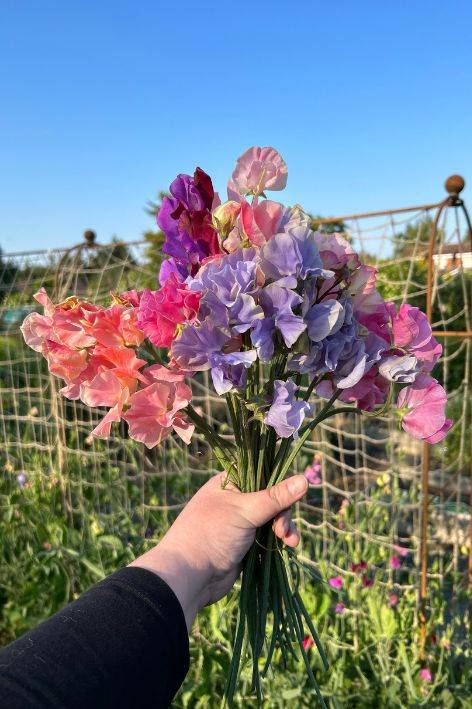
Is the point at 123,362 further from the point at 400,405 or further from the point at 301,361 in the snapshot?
the point at 400,405

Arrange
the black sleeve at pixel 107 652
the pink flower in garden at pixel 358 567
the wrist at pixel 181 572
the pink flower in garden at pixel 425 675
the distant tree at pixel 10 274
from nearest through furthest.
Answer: the black sleeve at pixel 107 652 → the wrist at pixel 181 572 → the pink flower in garden at pixel 425 675 → the pink flower in garden at pixel 358 567 → the distant tree at pixel 10 274

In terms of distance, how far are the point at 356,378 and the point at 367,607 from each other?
146 cm

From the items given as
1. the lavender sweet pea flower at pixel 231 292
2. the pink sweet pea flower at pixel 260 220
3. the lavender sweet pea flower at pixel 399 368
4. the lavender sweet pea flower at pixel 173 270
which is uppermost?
the pink sweet pea flower at pixel 260 220

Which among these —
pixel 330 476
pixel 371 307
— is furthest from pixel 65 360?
pixel 330 476

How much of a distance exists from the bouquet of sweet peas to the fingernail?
0.08 feet

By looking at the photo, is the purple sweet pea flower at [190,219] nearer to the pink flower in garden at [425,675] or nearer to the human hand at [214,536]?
the human hand at [214,536]

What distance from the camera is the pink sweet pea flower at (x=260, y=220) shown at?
0.75 m

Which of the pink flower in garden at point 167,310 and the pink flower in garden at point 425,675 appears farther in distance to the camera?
the pink flower in garden at point 425,675

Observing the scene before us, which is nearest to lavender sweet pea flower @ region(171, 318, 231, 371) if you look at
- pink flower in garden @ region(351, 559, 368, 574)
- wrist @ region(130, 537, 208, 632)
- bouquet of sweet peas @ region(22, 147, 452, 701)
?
bouquet of sweet peas @ region(22, 147, 452, 701)

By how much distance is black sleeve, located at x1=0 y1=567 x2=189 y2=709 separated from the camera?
662 mm

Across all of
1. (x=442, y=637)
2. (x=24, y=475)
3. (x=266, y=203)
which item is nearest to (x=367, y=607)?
(x=442, y=637)

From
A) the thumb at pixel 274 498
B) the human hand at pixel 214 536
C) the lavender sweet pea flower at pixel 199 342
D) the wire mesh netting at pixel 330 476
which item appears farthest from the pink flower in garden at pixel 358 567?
the lavender sweet pea flower at pixel 199 342

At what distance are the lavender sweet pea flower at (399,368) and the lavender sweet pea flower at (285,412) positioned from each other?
12 cm

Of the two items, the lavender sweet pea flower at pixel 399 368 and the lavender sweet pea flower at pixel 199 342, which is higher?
the lavender sweet pea flower at pixel 199 342
